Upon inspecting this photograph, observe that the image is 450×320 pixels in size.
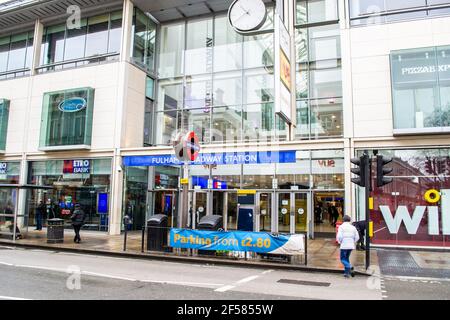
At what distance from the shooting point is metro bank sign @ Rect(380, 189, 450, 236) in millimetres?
15180

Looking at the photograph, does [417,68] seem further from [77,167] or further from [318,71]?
[77,167]

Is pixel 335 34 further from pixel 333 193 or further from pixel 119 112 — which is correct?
pixel 119 112

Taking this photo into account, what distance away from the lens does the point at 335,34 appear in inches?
766

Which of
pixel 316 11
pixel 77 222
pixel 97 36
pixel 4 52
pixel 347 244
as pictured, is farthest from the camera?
pixel 4 52

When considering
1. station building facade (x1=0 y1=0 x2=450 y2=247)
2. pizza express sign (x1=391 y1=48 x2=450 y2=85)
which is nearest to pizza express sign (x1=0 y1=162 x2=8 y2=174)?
station building facade (x1=0 y1=0 x2=450 y2=247)

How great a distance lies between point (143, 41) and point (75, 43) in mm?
4222

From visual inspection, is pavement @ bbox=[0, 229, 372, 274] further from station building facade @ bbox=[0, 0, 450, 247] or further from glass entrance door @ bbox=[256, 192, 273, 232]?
glass entrance door @ bbox=[256, 192, 273, 232]

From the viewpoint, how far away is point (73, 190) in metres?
21.8

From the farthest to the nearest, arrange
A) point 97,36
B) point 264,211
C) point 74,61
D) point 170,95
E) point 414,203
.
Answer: point 170,95, point 74,61, point 97,36, point 264,211, point 414,203

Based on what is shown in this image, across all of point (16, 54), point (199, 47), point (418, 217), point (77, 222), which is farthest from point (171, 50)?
point (418, 217)

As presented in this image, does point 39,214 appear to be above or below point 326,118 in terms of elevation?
below

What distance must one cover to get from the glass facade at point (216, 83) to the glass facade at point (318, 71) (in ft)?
4.89

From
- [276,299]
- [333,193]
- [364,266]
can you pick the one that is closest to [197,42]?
[333,193]

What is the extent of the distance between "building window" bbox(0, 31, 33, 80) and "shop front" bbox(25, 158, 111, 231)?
6.61 m
